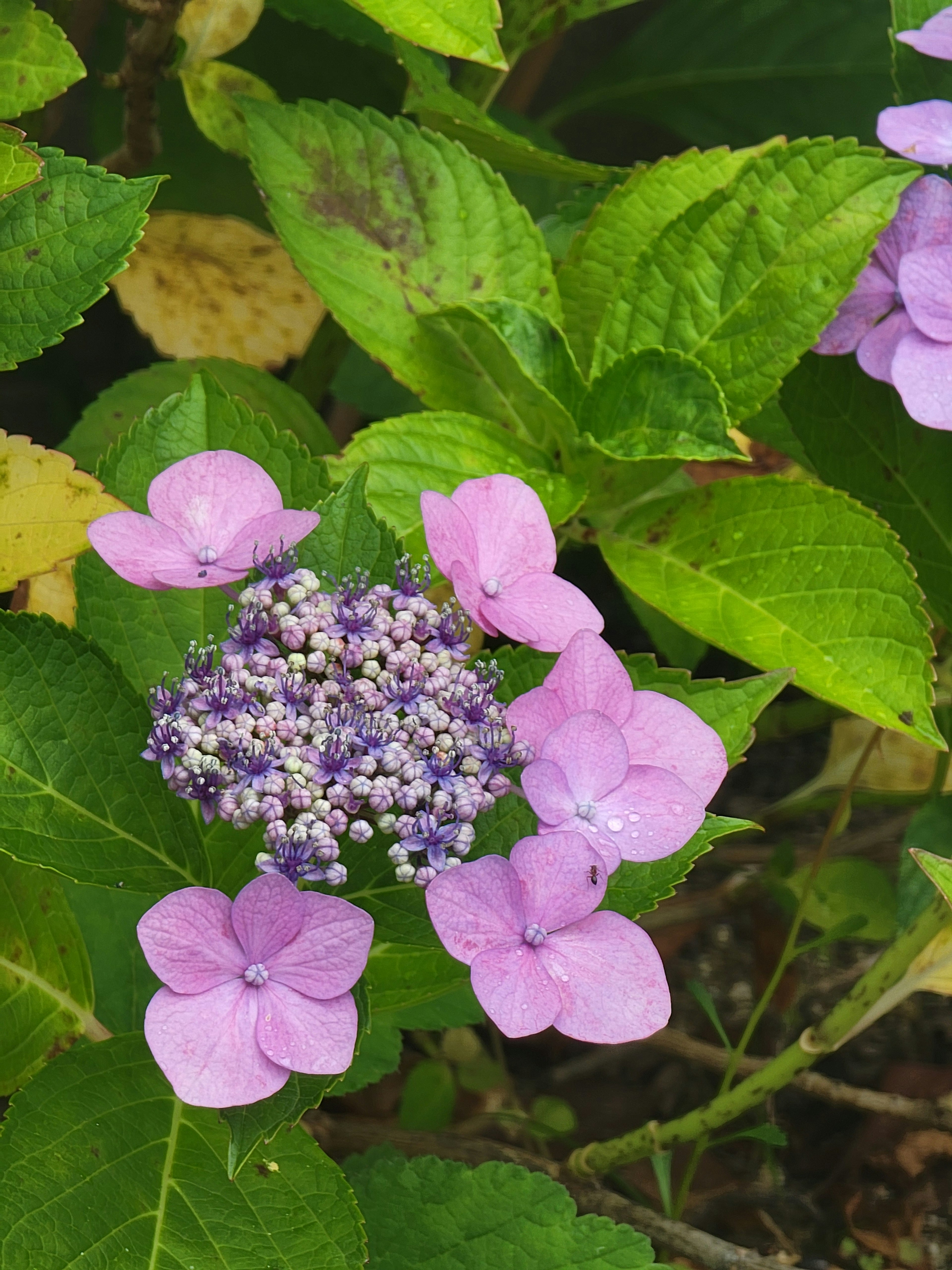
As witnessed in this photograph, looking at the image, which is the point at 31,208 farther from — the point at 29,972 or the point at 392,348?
the point at 29,972

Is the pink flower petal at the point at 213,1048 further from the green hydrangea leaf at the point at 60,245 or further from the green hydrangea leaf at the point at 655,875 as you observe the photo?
the green hydrangea leaf at the point at 60,245

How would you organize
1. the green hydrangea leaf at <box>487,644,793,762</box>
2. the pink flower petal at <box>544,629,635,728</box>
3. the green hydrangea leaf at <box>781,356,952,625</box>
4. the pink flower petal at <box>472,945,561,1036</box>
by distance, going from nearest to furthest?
the pink flower petal at <box>472,945,561,1036</box>
the pink flower petal at <box>544,629,635,728</box>
the green hydrangea leaf at <box>487,644,793,762</box>
the green hydrangea leaf at <box>781,356,952,625</box>

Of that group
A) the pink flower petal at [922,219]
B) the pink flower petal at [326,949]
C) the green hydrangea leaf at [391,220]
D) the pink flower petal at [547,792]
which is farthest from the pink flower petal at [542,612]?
the pink flower petal at [922,219]

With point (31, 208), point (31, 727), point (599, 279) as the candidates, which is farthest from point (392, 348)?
point (31, 727)

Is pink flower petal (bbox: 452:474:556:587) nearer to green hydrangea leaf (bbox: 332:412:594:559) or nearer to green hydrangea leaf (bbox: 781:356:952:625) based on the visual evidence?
green hydrangea leaf (bbox: 332:412:594:559)

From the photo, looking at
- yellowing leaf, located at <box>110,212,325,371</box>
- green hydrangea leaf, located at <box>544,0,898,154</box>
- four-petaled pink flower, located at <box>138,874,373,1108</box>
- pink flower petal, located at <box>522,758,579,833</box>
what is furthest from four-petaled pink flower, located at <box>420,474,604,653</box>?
green hydrangea leaf, located at <box>544,0,898,154</box>

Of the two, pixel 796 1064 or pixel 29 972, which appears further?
pixel 796 1064
